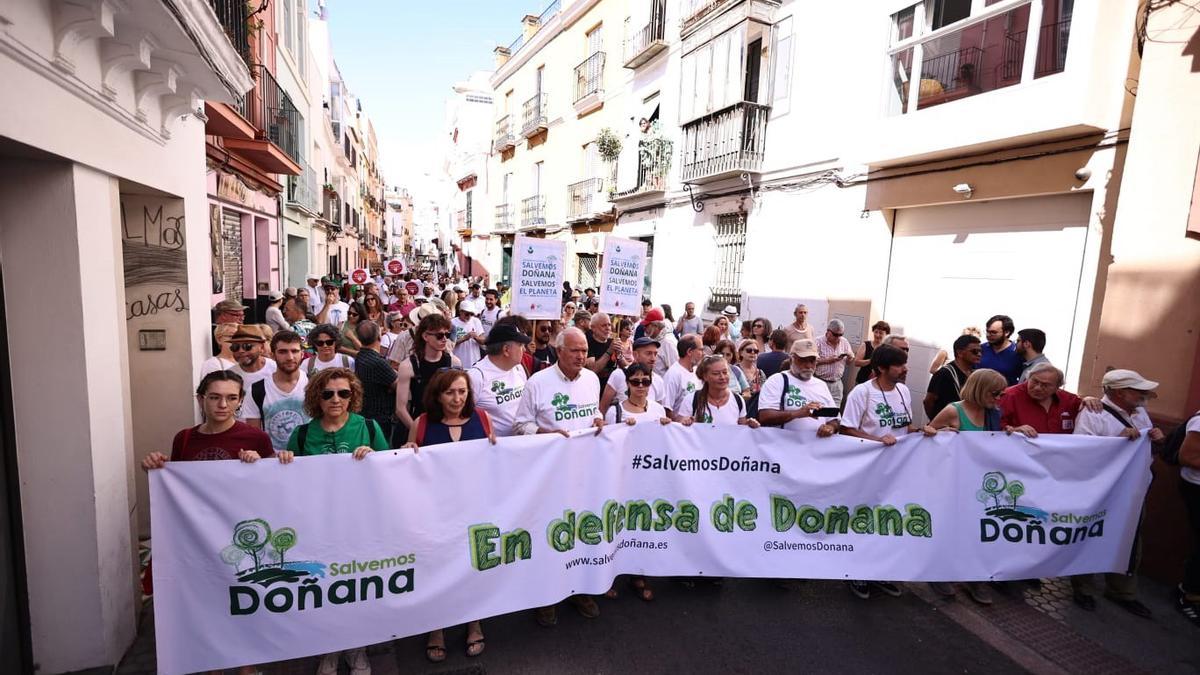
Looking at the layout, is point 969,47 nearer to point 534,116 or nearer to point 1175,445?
point 1175,445

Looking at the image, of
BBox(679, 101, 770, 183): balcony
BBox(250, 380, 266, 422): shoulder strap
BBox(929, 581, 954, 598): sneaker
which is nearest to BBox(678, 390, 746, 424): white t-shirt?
BBox(929, 581, 954, 598): sneaker

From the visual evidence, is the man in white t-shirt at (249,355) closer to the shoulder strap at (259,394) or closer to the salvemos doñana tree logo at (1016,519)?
the shoulder strap at (259,394)

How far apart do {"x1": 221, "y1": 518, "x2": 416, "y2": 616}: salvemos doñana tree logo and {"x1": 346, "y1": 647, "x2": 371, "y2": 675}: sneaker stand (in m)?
0.37

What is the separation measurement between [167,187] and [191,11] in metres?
1.32

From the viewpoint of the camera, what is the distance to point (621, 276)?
22.1 ft

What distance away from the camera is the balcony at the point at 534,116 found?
899 inches

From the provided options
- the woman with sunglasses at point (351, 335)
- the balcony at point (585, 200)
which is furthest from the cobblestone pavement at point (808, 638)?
the balcony at point (585, 200)

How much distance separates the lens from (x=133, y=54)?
11.0ft

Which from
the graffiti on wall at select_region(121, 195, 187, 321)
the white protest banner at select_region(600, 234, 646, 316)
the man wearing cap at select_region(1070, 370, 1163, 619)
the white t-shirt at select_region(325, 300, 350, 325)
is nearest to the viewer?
the man wearing cap at select_region(1070, 370, 1163, 619)

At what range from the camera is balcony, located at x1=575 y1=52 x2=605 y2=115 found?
18.4 meters

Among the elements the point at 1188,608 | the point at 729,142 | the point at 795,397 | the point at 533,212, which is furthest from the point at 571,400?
the point at 533,212

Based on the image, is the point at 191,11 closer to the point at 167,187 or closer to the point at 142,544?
the point at 167,187

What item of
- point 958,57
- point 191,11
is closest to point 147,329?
point 191,11

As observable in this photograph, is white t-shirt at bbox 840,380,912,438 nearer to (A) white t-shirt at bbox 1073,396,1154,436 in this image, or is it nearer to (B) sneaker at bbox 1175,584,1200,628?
(A) white t-shirt at bbox 1073,396,1154,436
